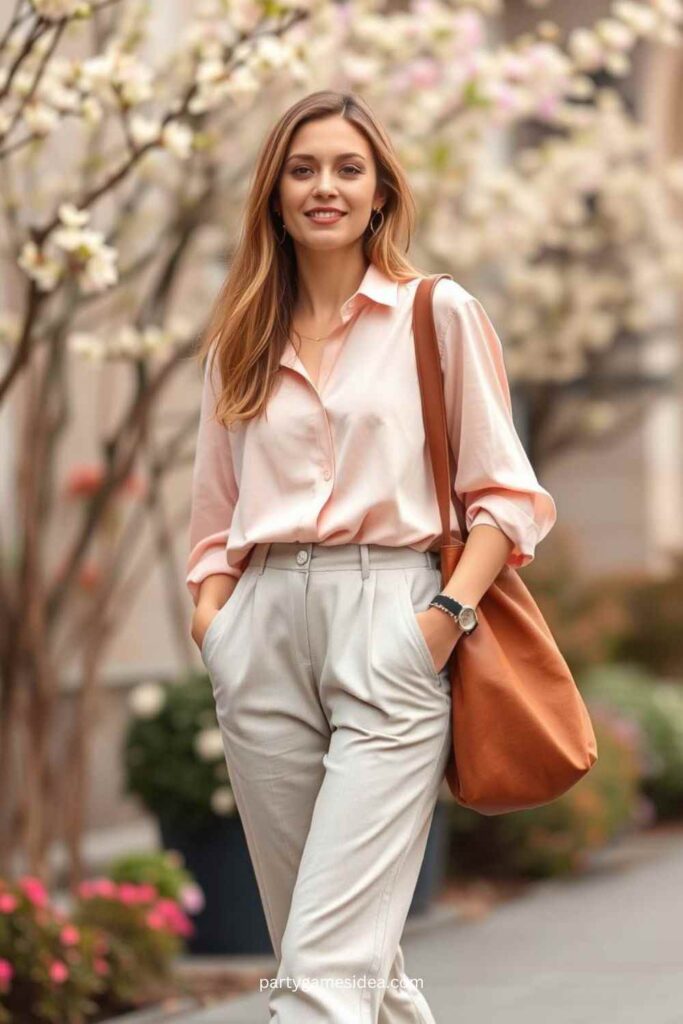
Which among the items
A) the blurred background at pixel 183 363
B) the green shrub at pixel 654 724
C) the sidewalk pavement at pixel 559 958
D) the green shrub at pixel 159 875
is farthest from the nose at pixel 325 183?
the green shrub at pixel 654 724

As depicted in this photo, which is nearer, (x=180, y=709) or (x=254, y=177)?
(x=254, y=177)

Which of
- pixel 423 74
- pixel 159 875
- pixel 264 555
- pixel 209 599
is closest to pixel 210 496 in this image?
pixel 209 599

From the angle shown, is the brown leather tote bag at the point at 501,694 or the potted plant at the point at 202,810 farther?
the potted plant at the point at 202,810

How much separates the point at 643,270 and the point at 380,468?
34.0 ft

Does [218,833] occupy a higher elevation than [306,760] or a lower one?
lower

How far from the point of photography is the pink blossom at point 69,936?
5.88 m

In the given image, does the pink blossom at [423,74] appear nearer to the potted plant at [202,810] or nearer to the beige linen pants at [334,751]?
the potted plant at [202,810]

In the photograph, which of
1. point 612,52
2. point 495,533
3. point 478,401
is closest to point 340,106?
point 478,401

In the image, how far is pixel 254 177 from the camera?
3770mm

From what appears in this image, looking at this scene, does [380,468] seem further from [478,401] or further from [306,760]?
[306,760]

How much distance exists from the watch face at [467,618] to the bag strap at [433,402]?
0.17 m

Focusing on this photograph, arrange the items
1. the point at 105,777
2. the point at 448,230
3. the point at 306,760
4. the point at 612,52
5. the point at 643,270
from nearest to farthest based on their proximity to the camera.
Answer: the point at 306,760
the point at 612,52
the point at 105,777
the point at 448,230
the point at 643,270

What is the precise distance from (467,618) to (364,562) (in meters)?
0.21

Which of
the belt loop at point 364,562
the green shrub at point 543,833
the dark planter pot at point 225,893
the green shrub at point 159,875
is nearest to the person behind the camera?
the belt loop at point 364,562
